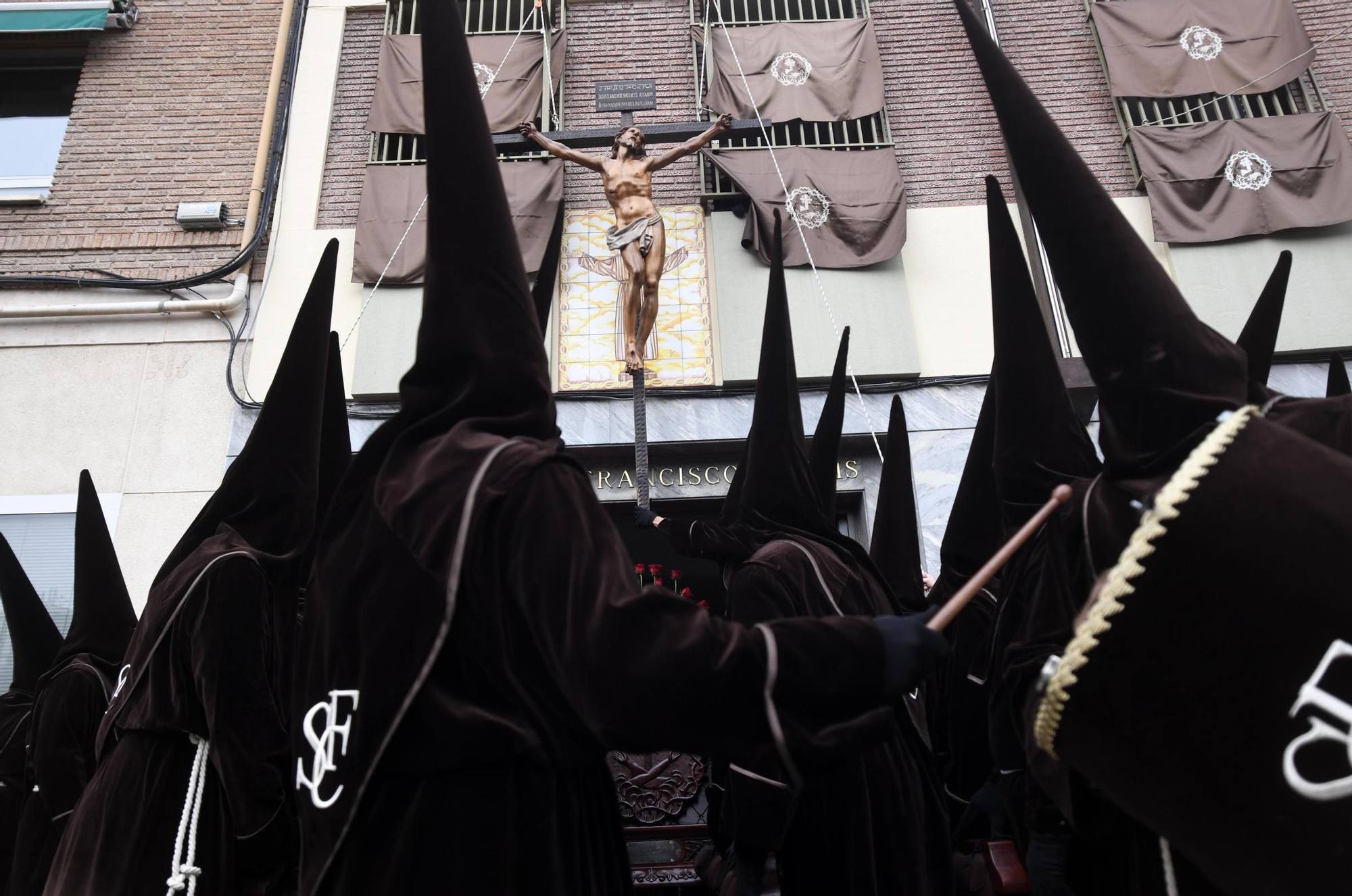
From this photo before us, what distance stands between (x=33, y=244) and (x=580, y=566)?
999 cm

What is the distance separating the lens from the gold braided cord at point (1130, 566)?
1512 mm

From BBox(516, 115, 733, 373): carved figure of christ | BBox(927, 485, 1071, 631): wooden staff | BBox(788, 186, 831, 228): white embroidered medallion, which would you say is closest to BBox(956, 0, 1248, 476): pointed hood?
BBox(927, 485, 1071, 631): wooden staff

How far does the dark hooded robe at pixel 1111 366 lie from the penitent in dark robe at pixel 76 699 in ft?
11.8

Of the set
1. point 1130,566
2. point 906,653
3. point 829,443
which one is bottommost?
point 906,653

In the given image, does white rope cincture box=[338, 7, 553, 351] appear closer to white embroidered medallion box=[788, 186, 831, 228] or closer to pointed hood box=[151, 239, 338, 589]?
white embroidered medallion box=[788, 186, 831, 228]

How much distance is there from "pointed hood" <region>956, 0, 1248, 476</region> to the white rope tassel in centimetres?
273

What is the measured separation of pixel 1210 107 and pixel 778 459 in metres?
8.27

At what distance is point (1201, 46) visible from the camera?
31.0 ft

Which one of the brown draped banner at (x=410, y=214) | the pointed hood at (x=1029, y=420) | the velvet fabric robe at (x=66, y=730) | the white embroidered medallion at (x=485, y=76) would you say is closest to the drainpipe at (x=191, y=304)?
the brown draped banner at (x=410, y=214)

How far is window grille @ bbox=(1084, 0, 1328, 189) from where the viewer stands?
30.8 feet

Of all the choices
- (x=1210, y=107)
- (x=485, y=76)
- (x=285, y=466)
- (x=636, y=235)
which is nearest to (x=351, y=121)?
(x=485, y=76)

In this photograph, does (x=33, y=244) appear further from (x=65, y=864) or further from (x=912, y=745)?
(x=912, y=745)

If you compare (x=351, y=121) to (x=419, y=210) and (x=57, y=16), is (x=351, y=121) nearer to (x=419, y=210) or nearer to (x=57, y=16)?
(x=419, y=210)

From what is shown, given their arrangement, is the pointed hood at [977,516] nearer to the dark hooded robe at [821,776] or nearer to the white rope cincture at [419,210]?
the dark hooded robe at [821,776]
